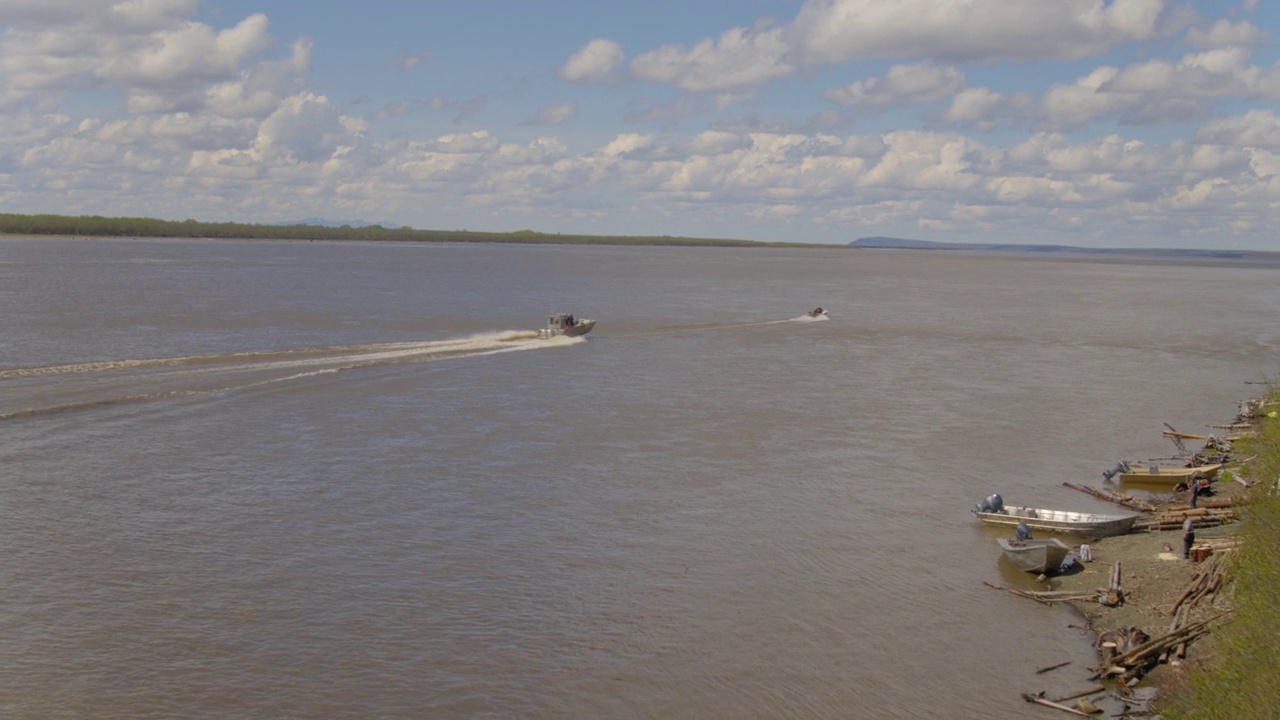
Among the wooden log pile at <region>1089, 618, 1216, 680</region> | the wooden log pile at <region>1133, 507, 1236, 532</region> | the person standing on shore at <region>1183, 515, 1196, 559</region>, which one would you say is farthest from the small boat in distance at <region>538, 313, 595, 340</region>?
the wooden log pile at <region>1089, 618, 1216, 680</region>

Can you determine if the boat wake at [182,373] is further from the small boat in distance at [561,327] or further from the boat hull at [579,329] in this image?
the boat hull at [579,329]

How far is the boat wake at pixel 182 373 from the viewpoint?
35.9m

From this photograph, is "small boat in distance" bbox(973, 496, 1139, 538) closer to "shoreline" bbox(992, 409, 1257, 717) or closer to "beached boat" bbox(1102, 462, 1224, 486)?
"shoreline" bbox(992, 409, 1257, 717)

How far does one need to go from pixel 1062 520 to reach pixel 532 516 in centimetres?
1243

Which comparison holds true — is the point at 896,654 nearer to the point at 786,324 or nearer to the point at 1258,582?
the point at 1258,582

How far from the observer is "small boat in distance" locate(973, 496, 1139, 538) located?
2455 centimetres

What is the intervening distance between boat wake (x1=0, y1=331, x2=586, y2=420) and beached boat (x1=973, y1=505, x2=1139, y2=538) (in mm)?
27615

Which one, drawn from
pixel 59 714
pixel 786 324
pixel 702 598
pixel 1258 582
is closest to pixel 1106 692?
pixel 1258 582

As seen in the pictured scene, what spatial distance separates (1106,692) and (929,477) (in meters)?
13.7

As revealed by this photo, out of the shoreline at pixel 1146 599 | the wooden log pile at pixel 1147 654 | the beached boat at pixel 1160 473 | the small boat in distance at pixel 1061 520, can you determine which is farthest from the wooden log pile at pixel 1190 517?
the wooden log pile at pixel 1147 654

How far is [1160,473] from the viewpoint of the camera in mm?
29297

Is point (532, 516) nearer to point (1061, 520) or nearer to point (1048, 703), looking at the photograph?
point (1061, 520)

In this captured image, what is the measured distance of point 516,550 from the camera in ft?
76.2

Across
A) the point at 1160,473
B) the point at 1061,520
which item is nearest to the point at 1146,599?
the point at 1061,520
